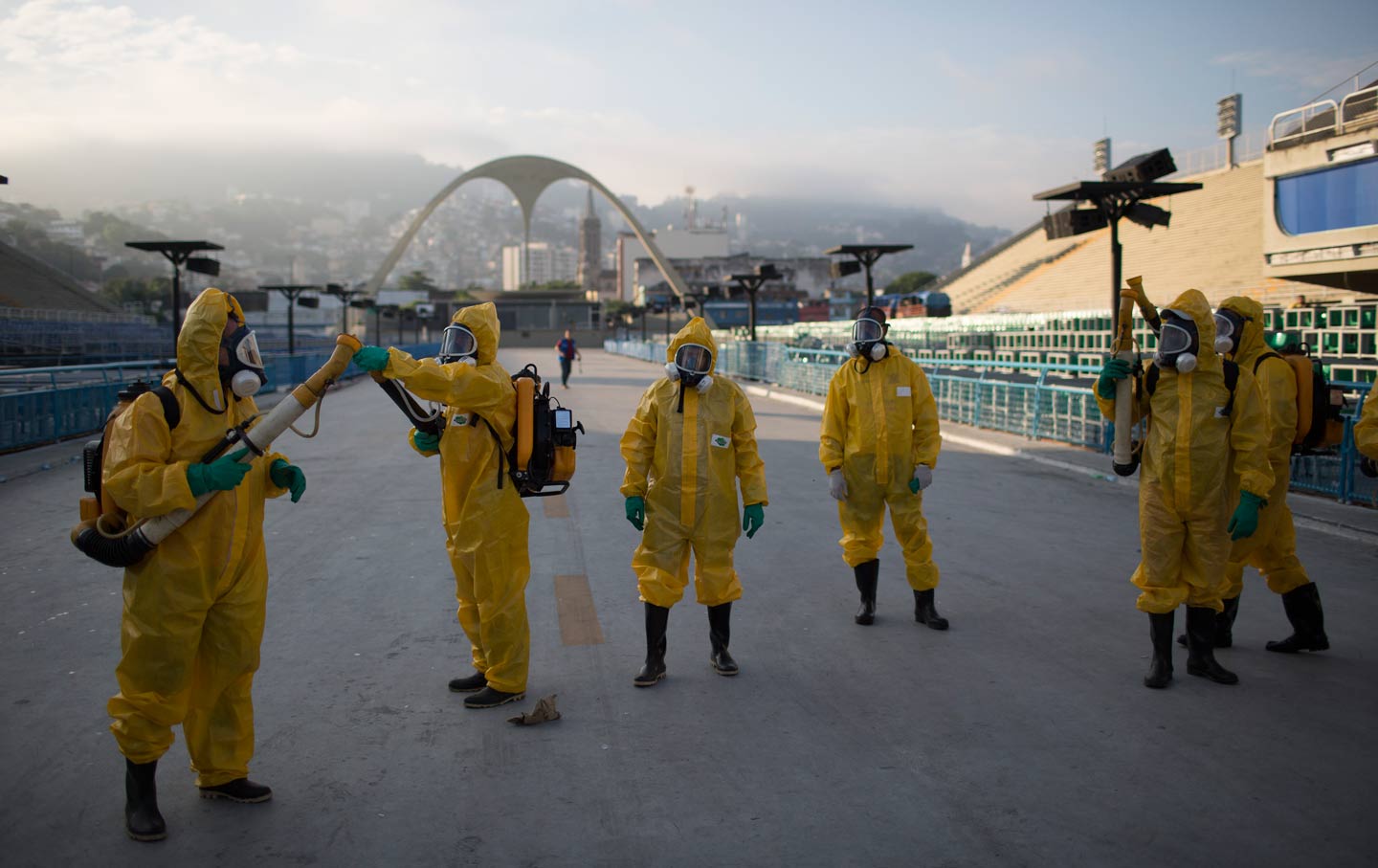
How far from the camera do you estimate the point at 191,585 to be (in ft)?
11.1

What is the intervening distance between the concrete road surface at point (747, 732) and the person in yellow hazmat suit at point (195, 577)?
0.87 feet

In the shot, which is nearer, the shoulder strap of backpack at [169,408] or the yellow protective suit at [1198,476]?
the shoulder strap of backpack at [169,408]

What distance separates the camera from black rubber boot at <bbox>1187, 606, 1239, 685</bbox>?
15.7 feet

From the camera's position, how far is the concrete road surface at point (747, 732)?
10.8 ft

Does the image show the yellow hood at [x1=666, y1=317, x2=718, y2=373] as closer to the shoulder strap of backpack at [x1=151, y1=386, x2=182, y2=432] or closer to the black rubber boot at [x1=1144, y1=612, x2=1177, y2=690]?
the shoulder strap of backpack at [x1=151, y1=386, x2=182, y2=432]

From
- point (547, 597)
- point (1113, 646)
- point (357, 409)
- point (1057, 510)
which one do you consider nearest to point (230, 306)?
point (547, 597)

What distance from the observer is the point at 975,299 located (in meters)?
55.9

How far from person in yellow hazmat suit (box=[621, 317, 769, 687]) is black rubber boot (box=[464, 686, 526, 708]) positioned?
0.67 m

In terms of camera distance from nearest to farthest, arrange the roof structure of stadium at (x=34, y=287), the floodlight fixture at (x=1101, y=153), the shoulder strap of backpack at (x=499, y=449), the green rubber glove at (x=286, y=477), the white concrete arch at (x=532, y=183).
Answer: the green rubber glove at (x=286, y=477) → the shoulder strap of backpack at (x=499, y=449) → the roof structure of stadium at (x=34, y=287) → the floodlight fixture at (x=1101, y=153) → the white concrete arch at (x=532, y=183)

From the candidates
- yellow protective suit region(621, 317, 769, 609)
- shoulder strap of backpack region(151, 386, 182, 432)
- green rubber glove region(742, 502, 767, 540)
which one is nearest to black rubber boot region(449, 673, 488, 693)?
yellow protective suit region(621, 317, 769, 609)

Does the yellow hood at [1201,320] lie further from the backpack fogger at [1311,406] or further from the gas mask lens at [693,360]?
the gas mask lens at [693,360]

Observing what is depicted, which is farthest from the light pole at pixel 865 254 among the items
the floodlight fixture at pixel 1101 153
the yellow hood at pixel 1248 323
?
the floodlight fixture at pixel 1101 153

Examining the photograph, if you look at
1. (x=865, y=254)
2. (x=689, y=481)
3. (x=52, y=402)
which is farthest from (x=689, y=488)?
(x=865, y=254)

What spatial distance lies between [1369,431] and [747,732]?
3.69m
